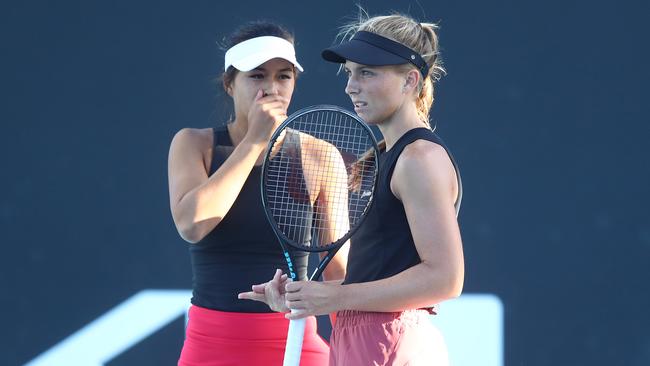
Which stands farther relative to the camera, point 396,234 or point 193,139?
point 193,139

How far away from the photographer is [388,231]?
180 centimetres

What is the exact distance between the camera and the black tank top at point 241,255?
2201 mm

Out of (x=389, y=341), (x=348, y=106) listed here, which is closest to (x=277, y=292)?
(x=389, y=341)

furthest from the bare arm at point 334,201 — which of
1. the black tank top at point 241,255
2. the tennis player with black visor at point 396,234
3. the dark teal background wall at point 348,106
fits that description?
the dark teal background wall at point 348,106

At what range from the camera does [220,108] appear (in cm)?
348

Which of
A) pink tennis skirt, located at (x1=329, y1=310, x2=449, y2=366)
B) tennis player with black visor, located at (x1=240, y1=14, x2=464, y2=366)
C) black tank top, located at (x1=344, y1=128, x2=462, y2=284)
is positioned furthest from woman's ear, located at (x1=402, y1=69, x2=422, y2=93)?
pink tennis skirt, located at (x1=329, y1=310, x2=449, y2=366)

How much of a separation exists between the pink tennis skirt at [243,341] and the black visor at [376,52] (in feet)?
2.11

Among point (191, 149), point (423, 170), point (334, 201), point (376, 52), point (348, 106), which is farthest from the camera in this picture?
point (348, 106)

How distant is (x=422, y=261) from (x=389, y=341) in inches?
6.3

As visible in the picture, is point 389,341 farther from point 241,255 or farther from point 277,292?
point 241,255

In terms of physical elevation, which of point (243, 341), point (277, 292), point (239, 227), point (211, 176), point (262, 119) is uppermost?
point (262, 119)

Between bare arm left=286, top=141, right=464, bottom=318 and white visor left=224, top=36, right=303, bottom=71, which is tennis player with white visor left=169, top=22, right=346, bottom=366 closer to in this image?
white visor left=224, top=36, right=303, bottom=71

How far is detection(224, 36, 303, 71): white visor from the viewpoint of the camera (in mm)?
2199

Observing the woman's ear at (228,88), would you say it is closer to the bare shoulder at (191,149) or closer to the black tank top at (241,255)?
the bare shoulder at (191,149)
